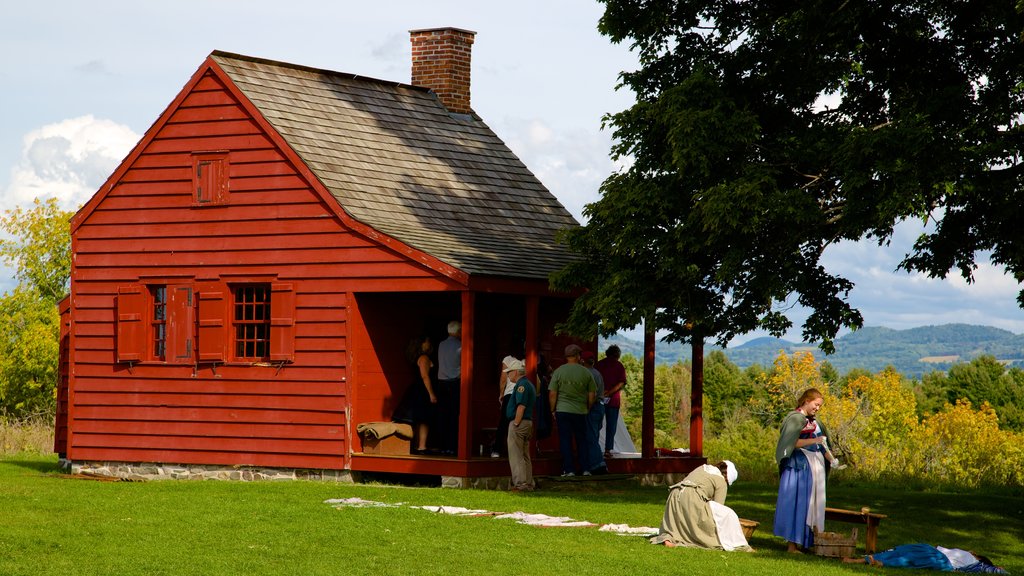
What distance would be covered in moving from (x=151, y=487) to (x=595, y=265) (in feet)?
21.7

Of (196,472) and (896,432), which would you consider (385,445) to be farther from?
(896,432)

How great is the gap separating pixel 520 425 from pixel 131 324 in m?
6.84

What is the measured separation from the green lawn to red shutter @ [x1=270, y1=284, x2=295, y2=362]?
6.98ft

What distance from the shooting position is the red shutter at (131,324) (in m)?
22.0

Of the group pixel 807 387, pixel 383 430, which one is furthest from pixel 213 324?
pixel 807 387

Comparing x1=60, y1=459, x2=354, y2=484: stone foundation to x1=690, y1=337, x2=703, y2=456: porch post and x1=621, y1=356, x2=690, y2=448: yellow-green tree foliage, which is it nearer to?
x1=690, y1=337, x2=703, y2=456: porch post

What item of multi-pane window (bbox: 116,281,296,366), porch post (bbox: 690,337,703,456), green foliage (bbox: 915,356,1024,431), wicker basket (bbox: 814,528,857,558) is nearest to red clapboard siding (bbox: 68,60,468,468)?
multi-pane window (bbox: 116,281,296,366)

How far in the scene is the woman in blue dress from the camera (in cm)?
1400

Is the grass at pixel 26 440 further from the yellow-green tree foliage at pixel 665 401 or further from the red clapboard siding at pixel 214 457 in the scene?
the yellow-green tree foliage at pixel 665 401

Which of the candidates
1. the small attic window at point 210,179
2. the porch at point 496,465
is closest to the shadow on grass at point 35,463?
the small attic window at point 210,179

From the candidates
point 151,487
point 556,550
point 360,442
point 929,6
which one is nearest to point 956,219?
point 929,6

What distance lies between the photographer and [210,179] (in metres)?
21.8

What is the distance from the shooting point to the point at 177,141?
22.1 metres

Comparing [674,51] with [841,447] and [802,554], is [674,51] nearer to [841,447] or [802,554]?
[802,554]
